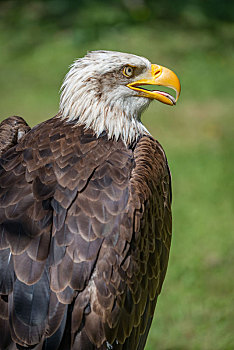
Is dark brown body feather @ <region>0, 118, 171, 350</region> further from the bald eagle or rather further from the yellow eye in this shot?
the yellow eye

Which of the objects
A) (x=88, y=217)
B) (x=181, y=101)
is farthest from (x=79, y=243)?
(x=181, y=101)

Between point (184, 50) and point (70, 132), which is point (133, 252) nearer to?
point (70, 132)

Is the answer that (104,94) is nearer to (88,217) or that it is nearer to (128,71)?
(128,71)

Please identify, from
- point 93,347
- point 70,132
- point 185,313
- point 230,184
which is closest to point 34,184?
point 70,132

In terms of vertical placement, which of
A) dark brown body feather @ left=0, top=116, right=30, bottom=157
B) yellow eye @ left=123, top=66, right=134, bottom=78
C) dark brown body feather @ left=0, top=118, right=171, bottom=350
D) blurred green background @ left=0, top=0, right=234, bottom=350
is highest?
blurred green background @ left=0, top=0, right=234, bottom=350

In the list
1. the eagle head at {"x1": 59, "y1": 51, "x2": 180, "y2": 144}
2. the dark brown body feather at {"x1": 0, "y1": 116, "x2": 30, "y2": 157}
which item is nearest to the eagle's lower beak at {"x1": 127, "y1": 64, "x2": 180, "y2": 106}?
the eagle head at {"x1": 59, "y1": 51, "x2": 180, "y2": 144}

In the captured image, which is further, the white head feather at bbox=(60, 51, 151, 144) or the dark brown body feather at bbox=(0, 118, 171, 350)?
the white head feather at bbox=(60, 51, 151, 144)

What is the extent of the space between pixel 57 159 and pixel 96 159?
241 millimetres

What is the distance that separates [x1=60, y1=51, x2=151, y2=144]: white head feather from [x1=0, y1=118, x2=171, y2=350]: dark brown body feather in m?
0.22

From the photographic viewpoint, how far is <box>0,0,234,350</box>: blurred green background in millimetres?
6246

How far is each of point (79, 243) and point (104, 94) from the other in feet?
3.99

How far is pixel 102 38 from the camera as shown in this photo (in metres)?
13.1

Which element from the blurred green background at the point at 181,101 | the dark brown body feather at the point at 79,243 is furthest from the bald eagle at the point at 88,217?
the blurred green background at the point at 181,101

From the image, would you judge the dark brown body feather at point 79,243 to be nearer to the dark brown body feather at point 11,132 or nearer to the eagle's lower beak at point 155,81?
the dark brown body feather at point 11,132
